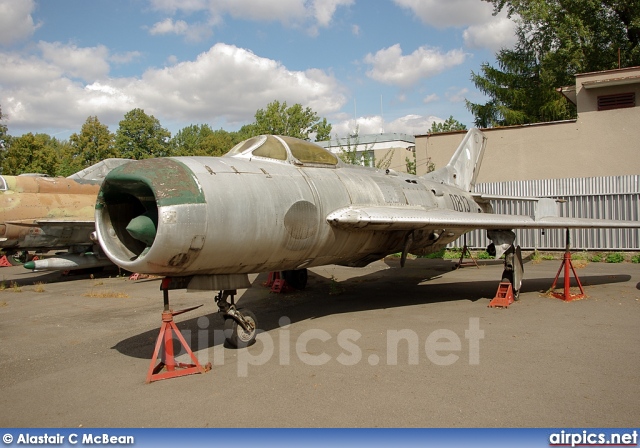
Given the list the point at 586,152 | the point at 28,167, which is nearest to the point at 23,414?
the point at 586,152

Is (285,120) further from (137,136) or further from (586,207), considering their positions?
(586,207)

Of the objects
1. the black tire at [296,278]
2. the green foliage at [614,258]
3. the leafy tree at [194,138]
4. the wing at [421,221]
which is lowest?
the green foliage at [614,258]

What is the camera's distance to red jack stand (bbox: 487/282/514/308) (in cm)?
952

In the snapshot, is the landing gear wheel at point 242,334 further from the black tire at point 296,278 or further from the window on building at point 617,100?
the window on building at point 617,100

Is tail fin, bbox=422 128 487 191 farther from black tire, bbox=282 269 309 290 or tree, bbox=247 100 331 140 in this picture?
tree, bbox=247 100 331 140

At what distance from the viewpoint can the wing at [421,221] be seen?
7.69 m

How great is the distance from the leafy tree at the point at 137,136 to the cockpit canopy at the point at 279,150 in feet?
171

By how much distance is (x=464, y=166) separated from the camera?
1459 cm

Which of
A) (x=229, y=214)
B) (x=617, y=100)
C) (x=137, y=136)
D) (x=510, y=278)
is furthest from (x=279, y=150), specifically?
(x=137, y=136)

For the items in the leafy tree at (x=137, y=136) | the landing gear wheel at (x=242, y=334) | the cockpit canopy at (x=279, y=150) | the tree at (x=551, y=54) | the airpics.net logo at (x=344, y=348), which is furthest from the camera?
the leafy tree at (x=137, y=136)

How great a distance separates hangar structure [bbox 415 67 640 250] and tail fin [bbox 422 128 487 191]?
494 cm

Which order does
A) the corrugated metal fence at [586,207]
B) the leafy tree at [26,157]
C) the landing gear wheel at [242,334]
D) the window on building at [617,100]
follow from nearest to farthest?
the landing gear wheel at [242,334] < the corrugated metal fence at [586,207] < the window on building at [617,100] < the leafy tree at [26,157]

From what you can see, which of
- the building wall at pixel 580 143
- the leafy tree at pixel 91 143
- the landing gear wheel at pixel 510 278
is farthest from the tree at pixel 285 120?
the landing gear wheel at pixel 510 278

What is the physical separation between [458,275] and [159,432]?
11741 mm
